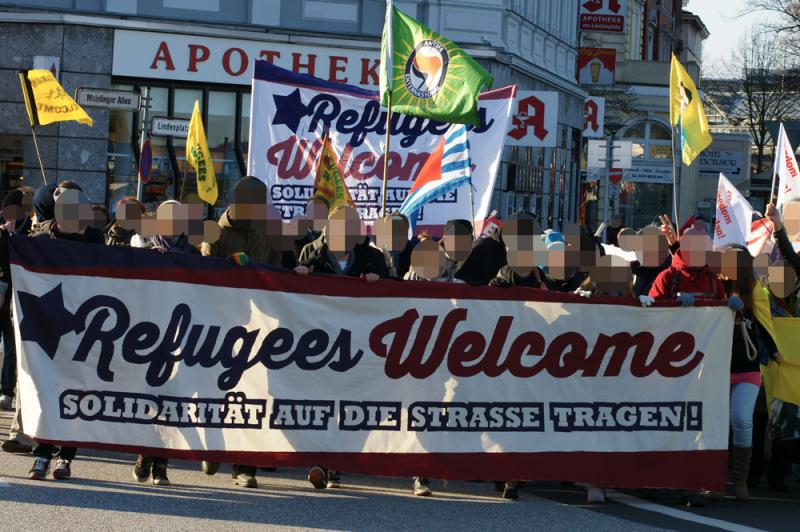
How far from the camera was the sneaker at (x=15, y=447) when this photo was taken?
9.67 meters

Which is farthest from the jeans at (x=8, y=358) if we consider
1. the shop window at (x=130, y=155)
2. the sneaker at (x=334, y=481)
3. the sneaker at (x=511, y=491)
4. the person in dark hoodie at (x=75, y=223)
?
the shop window at (x=130, y=155)

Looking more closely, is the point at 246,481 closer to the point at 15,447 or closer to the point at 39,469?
the point at 39,469

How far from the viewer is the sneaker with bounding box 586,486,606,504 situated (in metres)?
9.08

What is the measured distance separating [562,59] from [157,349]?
1092 inches

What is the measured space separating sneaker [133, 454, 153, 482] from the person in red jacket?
3.56 metres

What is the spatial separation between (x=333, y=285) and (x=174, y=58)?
55.7ft

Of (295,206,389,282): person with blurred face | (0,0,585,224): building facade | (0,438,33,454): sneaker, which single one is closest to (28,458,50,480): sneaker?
(0,438,33,454): sneaker

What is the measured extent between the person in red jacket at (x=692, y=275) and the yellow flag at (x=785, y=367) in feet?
1.78

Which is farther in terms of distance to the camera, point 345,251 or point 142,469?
point 345,251

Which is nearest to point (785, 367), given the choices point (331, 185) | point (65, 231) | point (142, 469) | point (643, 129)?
point (142, 469)

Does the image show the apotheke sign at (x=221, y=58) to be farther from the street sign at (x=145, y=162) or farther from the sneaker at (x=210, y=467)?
the sneaker at (x=210, y=467)

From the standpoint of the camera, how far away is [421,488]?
358 inches

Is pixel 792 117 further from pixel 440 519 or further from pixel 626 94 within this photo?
pixel 440 519

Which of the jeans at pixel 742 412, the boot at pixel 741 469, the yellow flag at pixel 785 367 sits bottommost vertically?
the boot at pixel 741 469
